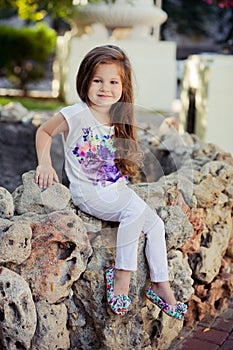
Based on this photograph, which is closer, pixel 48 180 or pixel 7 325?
pixel 7 325

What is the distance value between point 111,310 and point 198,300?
734 millimetres

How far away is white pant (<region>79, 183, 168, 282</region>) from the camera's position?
2898 mm

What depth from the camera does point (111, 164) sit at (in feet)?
10.3

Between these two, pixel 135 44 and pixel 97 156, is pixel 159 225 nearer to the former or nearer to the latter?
pixel 97 156

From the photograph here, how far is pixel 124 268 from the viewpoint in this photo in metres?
2.84

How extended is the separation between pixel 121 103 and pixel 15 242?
93 cm

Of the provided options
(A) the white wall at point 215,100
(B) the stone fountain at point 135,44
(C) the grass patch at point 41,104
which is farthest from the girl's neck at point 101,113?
(C) the grass patch at point 41,104

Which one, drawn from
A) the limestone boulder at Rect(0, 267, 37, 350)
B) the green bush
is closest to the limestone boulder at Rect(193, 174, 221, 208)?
the limestone boulder at Rect(0, 267, 37, 350)

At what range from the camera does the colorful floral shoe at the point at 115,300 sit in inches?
111

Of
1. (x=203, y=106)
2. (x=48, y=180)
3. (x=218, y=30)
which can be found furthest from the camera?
(x=218, y=30)

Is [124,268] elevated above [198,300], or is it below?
above

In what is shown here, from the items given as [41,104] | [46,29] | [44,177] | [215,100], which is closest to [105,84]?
[44,177]

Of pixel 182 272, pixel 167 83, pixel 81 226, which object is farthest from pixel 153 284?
pixel 167 83

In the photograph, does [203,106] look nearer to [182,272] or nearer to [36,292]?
[182,272]
